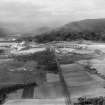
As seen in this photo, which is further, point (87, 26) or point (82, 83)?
point (87, 26)

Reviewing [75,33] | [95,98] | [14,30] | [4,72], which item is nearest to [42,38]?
[75,33]

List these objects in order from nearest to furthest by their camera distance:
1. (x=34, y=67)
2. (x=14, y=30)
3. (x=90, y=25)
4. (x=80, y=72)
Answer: (x=80, y=72) < (x=34, y=67) < (x=90, y=25) < (x=14, y=30)

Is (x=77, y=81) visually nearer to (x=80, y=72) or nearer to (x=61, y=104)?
(x=80, y=72)

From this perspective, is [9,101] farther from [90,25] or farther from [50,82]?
[90,25]

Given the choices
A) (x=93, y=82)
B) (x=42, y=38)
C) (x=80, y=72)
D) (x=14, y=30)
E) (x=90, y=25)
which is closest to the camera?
(x=93, y=82)

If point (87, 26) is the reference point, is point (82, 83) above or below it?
below

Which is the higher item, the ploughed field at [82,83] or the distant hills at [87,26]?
the distant hills at [87,26]

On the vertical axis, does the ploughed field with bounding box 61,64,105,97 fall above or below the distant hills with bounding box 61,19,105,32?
below

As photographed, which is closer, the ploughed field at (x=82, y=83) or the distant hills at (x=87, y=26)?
the ploughed field at (x=82, y=83)

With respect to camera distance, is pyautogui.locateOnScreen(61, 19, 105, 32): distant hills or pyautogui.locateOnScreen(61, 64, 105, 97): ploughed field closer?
pyautogui.locateOnScreen(61, 64, 105, 97): ploughed field

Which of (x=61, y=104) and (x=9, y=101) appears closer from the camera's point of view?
(x=61, y=104)
